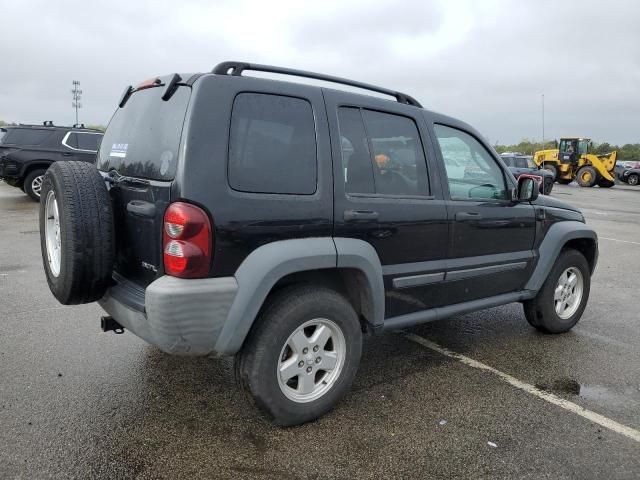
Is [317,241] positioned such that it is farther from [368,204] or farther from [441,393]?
[441,393]

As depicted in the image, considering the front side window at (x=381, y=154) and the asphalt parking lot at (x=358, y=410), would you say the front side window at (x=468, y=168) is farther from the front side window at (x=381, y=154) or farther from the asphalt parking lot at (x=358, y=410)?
the asphalt parking lot at (x=358, y=410)

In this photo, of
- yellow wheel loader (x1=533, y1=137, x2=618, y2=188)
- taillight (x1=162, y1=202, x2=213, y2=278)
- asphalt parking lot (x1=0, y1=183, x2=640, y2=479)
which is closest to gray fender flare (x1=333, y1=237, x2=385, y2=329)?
asphalt parking lot (x1=0, y1=183, x2=640, y2=479)

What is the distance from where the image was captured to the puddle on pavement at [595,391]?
338 cm

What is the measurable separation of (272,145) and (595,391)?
2.70m

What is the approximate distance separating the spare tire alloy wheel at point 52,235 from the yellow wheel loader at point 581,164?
2831 centimetres

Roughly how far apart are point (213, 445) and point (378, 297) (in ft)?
4.02

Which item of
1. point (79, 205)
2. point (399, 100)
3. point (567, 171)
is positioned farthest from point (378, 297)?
point (567, 171)

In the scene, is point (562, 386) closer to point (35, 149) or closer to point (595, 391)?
point (595, 391)

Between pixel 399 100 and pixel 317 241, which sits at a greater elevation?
pixel 399 100

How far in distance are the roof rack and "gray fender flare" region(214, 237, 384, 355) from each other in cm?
97

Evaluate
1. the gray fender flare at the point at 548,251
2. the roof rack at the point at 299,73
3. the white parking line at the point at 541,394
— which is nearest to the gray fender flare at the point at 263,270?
the roof rack at the point at 299,73

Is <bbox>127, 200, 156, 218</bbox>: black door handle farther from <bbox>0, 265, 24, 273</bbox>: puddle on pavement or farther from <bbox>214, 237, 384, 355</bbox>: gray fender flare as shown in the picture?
<bbox>0, 265, 24, 273</bbox>: puddle on pavement

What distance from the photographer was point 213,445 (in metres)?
2.72

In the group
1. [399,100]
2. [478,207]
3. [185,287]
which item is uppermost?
[399,100]
